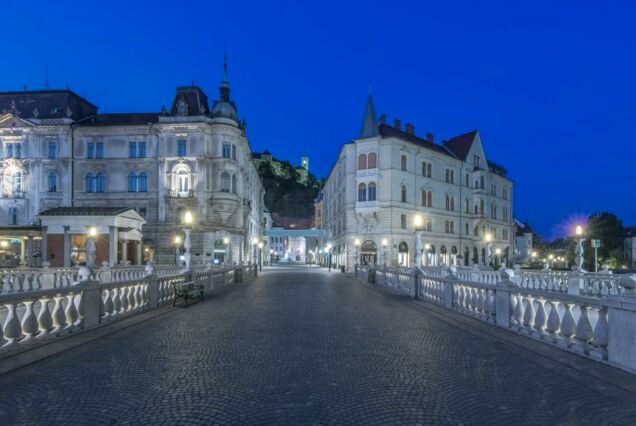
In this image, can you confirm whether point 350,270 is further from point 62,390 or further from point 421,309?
point 62,390

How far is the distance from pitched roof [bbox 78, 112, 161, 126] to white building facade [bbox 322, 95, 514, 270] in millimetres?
23843

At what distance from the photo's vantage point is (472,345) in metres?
9.06

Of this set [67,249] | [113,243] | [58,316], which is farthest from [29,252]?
[58,316]

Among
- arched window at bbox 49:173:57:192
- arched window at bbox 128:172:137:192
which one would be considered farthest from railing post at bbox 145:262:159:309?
arched window at bbox 49:173:57:192

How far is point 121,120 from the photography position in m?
54.9

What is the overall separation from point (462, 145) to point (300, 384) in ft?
211

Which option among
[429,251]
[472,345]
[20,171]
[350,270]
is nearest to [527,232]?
[429,251]

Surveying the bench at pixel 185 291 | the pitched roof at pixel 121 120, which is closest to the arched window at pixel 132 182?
the pitched roof at pixel 121 120

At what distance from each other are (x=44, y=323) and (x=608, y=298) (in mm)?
10118

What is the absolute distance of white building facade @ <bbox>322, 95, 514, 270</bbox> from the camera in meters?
51.1

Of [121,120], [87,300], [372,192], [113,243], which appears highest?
[121,120]

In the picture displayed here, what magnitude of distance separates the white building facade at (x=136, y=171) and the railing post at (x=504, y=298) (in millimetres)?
42279

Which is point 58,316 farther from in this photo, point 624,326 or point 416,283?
point 416,283

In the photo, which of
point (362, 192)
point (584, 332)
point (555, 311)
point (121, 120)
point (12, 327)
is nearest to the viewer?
point (584, 332)
